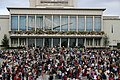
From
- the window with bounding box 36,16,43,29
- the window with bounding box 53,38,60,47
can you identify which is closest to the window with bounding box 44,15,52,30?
the window with bounding box 36,16,43,29

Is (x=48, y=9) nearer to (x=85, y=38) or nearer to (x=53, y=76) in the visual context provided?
(x=85, y=38)

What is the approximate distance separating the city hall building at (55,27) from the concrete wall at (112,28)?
0.24 meters

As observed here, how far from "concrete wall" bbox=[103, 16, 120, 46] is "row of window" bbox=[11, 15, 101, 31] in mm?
1998

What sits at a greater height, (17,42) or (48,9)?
(48,9)

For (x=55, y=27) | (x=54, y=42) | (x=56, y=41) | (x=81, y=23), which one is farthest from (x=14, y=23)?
(x=81, y=23)

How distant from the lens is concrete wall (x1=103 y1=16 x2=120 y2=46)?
86.8 m

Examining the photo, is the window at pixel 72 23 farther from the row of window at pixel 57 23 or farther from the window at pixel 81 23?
the window at pixel 81 23

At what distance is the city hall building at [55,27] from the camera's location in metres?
83.3

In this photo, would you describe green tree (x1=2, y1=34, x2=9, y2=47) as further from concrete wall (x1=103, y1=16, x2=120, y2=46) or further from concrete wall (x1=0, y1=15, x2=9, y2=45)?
concrete wall (x1=103, y1=16, x2=120, y2=46)

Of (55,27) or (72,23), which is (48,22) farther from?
(72,23)

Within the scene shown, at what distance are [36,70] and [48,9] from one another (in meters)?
48.3

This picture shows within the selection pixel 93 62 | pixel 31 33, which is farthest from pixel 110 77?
pixel 31 33

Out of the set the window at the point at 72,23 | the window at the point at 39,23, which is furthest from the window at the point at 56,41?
the window at the point at 39,23

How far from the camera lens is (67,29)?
84750mm
